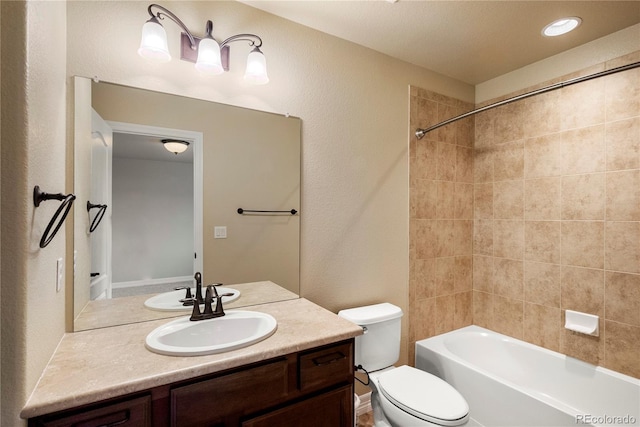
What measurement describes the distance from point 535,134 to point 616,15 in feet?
2.55

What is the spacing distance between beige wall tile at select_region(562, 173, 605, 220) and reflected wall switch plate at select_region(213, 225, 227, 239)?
2.28 metres

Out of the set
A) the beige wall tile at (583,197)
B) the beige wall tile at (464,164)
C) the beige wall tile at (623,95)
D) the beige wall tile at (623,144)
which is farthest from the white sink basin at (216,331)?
the beige wall tile at (623,95)

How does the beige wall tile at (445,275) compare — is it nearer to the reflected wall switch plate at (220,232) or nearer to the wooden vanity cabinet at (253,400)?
the wooden vanity cabinet at (253,400)

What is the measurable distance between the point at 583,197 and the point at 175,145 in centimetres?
255

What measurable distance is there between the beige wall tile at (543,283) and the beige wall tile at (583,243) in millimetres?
114

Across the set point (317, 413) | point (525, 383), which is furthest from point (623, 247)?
point (317, 413)

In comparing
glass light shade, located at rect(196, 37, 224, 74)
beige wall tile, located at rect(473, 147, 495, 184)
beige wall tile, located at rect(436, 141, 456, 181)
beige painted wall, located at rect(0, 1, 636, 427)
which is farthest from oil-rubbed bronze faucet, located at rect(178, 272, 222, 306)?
Result: beige wall tile, located at rect(473, 147, 495, 184)

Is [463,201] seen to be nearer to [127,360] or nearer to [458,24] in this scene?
[458,24]

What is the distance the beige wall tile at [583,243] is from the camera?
202 centimetres

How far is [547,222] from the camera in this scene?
2281 mm

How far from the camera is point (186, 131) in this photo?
1.56 m

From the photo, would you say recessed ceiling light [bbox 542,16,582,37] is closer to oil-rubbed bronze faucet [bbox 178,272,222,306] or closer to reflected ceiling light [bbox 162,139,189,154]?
reflected ceiling light [bbox 162,139,189,154]

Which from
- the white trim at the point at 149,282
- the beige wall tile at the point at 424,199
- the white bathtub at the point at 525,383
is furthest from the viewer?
the beige wall tile at the point at 424,199

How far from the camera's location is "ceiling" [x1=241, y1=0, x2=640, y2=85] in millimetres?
1713
